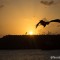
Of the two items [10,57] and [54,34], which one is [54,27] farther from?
[10,57]

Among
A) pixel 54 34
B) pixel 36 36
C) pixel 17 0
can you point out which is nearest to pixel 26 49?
pixel 36 36

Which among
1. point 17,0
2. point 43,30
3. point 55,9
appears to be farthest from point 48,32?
point 17,0

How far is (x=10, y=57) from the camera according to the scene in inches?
141

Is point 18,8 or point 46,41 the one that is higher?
point 18,8

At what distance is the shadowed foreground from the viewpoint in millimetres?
3553

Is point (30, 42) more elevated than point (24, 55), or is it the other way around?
point (30, 42)

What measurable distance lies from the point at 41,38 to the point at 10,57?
0.46 m

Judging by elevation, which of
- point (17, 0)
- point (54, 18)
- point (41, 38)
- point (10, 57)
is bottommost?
point (10, 57)

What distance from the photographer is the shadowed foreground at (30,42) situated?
355cm

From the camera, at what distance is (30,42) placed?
358cm

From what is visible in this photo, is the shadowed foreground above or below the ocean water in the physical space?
above

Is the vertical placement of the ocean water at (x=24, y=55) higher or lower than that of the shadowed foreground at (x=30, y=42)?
lower

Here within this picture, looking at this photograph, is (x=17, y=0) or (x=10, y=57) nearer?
(x=10, y=57)

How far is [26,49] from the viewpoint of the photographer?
3.62 m
